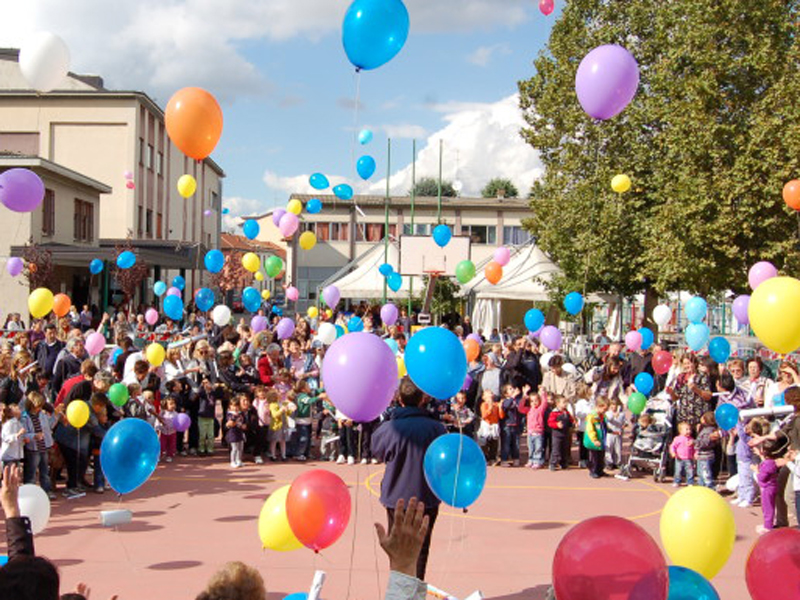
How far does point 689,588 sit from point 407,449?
283 centimetres

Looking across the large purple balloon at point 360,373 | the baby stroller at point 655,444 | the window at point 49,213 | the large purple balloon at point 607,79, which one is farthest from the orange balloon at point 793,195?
the window at point 49,213

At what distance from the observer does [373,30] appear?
6574 mm

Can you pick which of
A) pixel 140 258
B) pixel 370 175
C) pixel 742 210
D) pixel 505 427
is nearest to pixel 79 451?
pixel 505 427

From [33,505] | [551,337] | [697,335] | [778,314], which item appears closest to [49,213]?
[551,337]

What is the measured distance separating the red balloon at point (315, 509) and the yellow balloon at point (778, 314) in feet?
11.3

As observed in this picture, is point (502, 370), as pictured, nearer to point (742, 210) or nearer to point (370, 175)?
point (370, 175)

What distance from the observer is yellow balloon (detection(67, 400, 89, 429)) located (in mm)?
8992

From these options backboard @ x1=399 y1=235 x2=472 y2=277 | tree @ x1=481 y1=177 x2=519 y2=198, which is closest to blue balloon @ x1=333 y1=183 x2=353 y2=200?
backboard @ x1=399 y1=235 x2=472 y2=277

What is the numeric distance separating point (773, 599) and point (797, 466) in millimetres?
3974

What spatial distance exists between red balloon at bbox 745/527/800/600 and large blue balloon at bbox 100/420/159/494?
435 centimetres

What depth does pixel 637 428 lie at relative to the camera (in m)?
11.8

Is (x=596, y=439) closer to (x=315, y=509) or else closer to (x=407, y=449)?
(x=407, y=449)

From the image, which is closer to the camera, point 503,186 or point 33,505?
point 33,505

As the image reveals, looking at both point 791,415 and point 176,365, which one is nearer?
point 791,415
